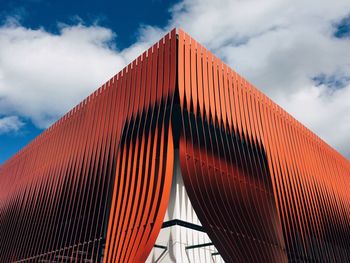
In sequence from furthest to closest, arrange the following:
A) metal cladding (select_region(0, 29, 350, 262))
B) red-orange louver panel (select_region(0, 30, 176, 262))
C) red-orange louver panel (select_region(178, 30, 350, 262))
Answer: red-orange louver panel (select_region(178, 30, 350, 262)) → metal cladding (select_region(0, 29, 350, 262)) → red-orange louver panel (select_region(0, 30, 176, 262))

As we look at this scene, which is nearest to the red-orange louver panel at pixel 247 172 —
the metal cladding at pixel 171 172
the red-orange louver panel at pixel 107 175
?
the metal cladding at pixel 171 172

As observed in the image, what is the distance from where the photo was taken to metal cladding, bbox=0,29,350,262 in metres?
18.8

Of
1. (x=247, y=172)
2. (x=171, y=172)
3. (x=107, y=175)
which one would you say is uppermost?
(x=247, y=172)

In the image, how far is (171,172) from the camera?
18422 mm

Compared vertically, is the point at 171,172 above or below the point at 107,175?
below

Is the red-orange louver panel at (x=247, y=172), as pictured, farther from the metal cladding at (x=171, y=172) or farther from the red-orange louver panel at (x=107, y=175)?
the red-orange louver panel at (x=107, y=175)

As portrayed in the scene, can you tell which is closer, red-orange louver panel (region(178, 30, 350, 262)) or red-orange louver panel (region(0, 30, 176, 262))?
red-orange louver panel (region(0, 30, 176, 262))

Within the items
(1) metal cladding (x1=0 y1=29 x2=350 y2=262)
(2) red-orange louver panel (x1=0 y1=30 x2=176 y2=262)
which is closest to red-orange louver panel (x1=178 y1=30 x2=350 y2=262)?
(1) metal cladding (x1=0 y1=29 x2=350 y2=262)

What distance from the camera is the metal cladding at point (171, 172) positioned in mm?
18844

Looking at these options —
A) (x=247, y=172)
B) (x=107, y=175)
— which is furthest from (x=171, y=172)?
(x=247, y=172)

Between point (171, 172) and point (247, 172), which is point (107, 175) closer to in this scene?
point (171, 172)

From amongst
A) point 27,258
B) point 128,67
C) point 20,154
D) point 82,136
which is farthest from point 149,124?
point 20,154

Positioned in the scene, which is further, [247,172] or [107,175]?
[247,172]

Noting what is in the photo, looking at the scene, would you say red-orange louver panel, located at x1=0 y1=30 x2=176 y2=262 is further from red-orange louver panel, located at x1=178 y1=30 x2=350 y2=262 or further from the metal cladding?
red-orange louver panel, located at x1=178 y1=30 x2=350 y2=262
